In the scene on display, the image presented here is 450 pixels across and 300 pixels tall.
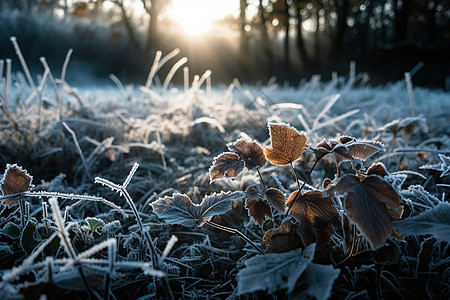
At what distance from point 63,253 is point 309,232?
544mm

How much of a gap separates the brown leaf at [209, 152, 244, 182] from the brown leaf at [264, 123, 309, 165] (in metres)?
0.07

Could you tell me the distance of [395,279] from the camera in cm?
68

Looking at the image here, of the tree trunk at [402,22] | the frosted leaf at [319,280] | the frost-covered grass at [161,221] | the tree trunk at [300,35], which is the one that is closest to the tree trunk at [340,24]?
the tree trunk at [300,35]

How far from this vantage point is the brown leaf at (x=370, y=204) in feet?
1.61

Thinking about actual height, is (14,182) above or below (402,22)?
below

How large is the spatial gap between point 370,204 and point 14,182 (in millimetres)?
714

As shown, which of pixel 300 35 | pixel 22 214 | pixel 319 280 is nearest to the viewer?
pixel 319 280

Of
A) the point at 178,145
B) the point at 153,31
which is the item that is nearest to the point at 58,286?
the point at 178,145

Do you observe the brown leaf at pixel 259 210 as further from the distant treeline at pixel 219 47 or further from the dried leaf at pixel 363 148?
the distant treeline at pixel 219 47

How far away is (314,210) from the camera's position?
0.64 metres

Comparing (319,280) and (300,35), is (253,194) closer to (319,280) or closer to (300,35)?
(319,280)

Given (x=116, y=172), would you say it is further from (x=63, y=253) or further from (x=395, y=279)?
(x=395, y=279)

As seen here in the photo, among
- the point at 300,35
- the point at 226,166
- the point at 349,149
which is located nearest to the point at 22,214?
the point at 226,166

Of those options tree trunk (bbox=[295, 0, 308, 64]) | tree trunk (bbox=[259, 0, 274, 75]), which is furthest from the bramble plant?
tree trunk (bbox=[295, 0, 308, 64])
